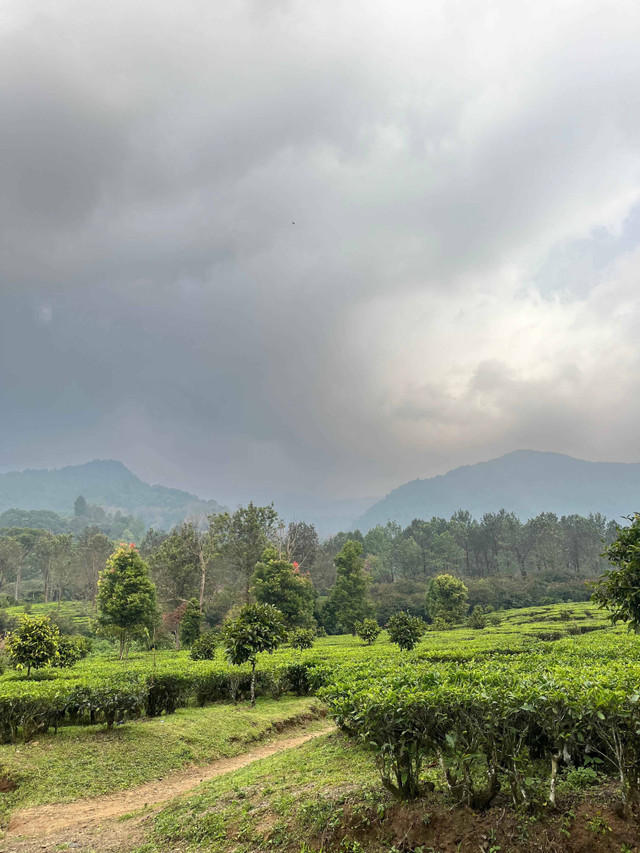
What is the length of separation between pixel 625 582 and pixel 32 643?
20682mm

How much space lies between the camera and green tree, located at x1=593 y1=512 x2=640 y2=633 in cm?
952

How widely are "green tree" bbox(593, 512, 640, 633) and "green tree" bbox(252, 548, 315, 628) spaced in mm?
37519

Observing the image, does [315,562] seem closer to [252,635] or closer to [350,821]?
[252,635]

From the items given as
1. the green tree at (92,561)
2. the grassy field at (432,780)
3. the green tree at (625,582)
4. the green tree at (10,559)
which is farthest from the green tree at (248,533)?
the green tree at (10,559)

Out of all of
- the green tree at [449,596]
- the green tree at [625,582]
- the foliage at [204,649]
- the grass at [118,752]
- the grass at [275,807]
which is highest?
the green tree at [625,582]

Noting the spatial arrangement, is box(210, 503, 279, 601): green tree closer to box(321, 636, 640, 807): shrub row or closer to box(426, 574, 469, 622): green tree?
box(426, 574, 469, 622): green tree

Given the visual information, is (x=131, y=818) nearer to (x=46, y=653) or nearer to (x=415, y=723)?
(x=415, y=723)

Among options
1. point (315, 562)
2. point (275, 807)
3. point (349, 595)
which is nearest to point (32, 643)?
point (275, 807)

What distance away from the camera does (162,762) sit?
35.1 ft

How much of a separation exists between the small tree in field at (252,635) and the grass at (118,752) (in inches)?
74.1

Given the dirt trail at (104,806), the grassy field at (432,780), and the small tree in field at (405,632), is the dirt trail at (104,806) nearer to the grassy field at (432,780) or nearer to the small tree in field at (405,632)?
the grassy field at (432,780)

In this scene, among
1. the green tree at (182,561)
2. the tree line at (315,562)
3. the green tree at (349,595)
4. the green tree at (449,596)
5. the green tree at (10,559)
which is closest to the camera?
the green tree at (182,561)

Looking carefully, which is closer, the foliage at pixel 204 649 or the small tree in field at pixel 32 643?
the small tree in field at pixel 32 643

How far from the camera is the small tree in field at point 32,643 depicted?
16.8 meters
